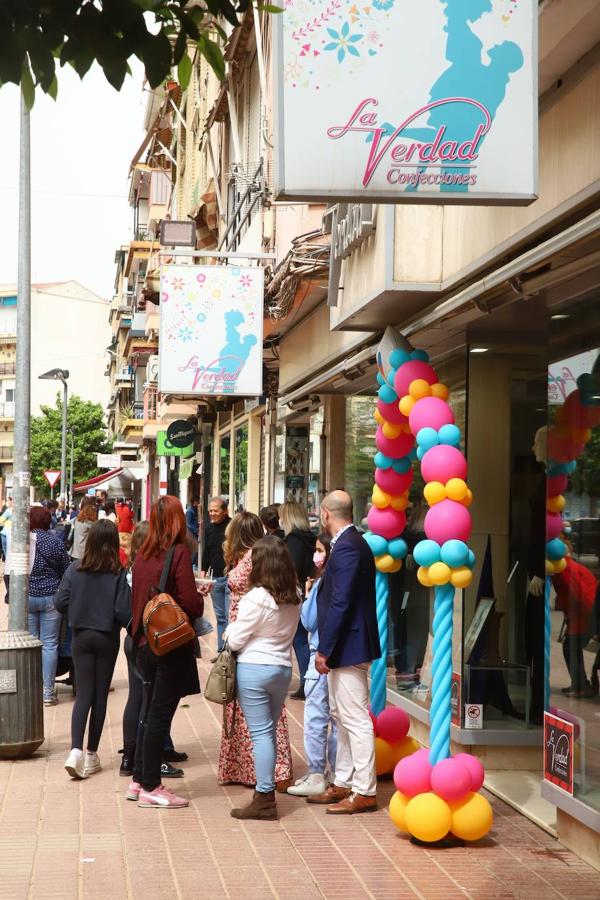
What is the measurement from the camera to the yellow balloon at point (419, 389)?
27.9 feet

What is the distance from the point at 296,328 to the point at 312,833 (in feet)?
36.7

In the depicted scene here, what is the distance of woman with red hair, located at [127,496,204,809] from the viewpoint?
8188mm

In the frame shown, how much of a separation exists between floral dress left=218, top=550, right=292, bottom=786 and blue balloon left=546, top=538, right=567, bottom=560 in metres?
2.11

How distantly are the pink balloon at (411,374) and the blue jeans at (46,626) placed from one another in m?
5.10

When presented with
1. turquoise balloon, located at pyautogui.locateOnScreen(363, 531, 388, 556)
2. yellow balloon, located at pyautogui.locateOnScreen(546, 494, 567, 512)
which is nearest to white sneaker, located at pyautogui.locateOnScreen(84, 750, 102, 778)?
turquoise balloon, located at pyautogui.locateOnScreen(363, 531, 388, 556)

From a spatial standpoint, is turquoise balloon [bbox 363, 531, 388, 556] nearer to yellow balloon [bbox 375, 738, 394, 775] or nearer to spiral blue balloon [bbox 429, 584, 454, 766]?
yellow balloon [bbox 375, 738, 394, 775]

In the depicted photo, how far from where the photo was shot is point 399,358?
904 cm

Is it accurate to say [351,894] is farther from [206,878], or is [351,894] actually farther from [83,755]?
[83,755]

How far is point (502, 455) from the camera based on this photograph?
10055mm

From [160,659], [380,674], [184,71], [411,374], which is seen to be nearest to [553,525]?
[411,374]

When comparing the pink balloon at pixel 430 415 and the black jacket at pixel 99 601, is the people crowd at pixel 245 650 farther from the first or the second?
the pink balloon at pixel 430 415

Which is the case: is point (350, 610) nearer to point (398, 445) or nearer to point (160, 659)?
point (160, 659)

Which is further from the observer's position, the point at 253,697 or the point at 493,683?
the point at 493,683

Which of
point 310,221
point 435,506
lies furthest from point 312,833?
point 310,221
